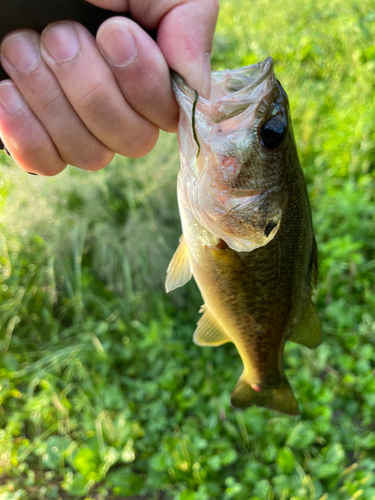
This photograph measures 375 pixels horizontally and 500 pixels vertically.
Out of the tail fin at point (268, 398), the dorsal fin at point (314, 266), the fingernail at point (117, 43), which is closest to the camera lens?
the fingernail at point (117, 43)

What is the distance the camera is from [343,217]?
9.03 ft

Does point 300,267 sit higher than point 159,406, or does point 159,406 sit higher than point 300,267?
point 300,267

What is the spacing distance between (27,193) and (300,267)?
247 centimetres

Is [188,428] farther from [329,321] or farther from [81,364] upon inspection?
[329,321]

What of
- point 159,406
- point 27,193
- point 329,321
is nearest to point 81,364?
point 159,406

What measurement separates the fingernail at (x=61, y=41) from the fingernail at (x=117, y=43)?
73mm

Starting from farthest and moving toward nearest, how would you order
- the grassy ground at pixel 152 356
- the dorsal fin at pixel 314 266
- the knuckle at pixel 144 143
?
1. the grassy ground at pixel 152 356
2. the dorsal fin at pixel 314 266
3. the knuckle at pixel 144 143

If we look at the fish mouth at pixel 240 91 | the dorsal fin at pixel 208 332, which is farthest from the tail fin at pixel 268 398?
the fish mouth at pixel 240 91

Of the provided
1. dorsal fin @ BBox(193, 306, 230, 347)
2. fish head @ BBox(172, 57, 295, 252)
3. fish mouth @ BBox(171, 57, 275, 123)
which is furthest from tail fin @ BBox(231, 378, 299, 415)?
fish mouth @ BBox(171, 57, 275, 123)

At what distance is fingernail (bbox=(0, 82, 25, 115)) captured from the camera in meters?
0.97

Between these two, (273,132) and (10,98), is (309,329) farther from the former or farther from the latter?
(10,98)

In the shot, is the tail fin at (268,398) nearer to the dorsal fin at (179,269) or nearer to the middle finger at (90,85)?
the dorsal fin at (179,269)

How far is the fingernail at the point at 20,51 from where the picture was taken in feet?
2.94

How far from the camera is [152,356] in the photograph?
2557 millimetres
